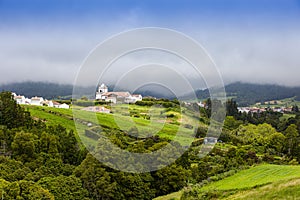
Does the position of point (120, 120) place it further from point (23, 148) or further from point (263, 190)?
point (263, 190)

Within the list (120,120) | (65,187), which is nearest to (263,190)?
(65,187)

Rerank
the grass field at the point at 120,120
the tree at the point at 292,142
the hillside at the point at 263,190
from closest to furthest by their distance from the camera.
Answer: the hillside at the point at 263,190 < the grass field at the point at 120,120 < the tree at the point at 292,142

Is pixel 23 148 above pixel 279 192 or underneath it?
underneath

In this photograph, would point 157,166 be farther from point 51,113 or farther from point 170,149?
point 51,113

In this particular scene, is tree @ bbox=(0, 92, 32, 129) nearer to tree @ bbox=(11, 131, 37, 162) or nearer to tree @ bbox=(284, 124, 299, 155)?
tree @ bbox=(11, 131, 37, 162)

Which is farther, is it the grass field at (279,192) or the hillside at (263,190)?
the hillside at (263,190)

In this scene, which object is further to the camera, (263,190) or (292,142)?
(292,142)

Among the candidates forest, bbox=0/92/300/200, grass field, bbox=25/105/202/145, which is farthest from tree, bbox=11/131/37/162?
grass field, bbox=25/105/202/145

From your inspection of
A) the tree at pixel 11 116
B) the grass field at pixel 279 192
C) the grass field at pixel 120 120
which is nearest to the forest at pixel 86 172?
the tree at pixel 11 116

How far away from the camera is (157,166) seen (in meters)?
31.7

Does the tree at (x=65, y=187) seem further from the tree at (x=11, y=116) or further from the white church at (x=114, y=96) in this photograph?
the tree at (x=11, y=116)

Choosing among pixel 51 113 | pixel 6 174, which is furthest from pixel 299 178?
pixel 51 113

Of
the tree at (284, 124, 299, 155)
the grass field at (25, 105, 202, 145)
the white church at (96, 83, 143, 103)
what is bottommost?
the tree at (284, 124, 299, 155)

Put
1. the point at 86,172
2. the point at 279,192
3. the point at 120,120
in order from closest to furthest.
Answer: the point at 279,192, the point at 86,172, the point at 120,120
